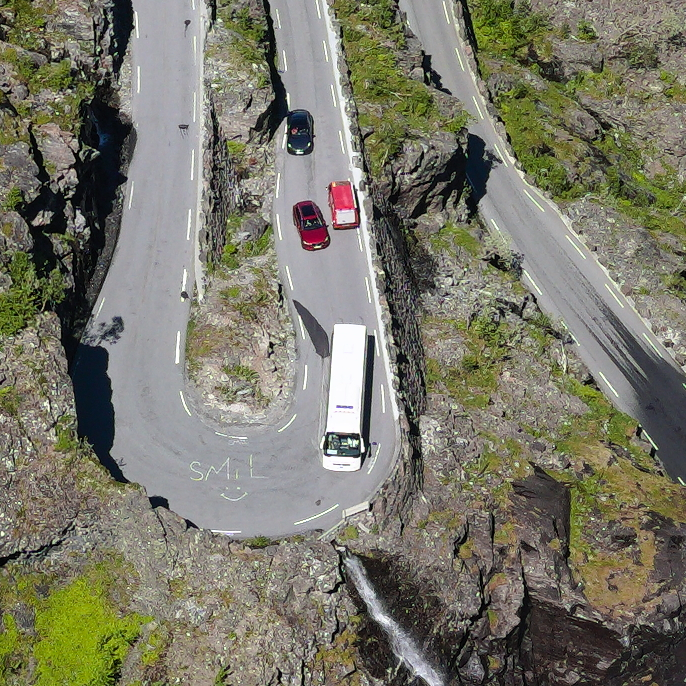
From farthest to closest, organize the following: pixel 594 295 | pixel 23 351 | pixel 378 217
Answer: pixel 594 295, pixel 378 217, pixel 23 351

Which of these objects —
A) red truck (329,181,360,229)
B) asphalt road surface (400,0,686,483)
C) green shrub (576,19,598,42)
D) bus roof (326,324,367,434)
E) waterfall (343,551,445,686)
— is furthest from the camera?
green shrub (576,19,598,42)

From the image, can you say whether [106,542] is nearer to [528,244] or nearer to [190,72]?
[190,72]

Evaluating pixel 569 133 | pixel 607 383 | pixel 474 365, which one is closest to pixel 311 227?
pixel 474 365

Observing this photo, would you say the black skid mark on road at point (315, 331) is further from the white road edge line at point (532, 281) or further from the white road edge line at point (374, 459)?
the white road edge line at point (532, 281)

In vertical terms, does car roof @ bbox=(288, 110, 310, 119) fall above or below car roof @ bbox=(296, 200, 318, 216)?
above

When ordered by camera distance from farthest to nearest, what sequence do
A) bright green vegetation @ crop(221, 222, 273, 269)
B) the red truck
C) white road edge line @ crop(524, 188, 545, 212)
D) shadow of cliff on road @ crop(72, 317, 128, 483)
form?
1. white road edge line @ crop(524, 188, 545, 212)
2. the red truck
3. bright green vegetation @ crop(221, 222, 273, 269)
4. shadow of cliff on road @ crop(72, 317, 128, 483)

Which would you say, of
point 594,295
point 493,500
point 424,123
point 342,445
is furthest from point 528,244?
point 342,445

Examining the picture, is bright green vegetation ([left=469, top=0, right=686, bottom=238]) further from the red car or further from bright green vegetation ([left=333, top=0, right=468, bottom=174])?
the red car

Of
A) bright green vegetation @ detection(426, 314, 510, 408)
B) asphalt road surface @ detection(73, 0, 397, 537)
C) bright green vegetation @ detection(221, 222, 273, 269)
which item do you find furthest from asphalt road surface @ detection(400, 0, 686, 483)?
bright green vegetation @ detection(221, 222, 273, 269)
